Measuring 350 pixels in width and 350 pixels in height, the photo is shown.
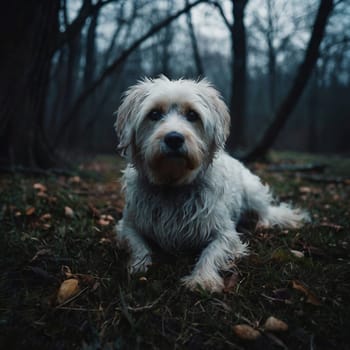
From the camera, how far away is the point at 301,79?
946 centimetres

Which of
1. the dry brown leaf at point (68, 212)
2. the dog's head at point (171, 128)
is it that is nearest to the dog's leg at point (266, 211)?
the dog's head at point (171, 128)

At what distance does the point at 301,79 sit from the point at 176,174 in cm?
798

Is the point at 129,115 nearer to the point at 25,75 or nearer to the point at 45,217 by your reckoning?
the point at 45,217

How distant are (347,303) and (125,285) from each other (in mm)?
1585

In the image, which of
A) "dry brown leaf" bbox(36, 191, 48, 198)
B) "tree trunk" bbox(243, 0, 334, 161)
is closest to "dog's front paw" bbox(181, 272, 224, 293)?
"dry brown leaf" bbox(36, 191, 48, 198)

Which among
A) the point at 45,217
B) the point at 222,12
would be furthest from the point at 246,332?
the point at 222,12

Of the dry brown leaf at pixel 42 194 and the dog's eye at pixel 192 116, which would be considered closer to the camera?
the dog's eye at pixel 192 116

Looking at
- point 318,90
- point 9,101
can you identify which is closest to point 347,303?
point 9,101

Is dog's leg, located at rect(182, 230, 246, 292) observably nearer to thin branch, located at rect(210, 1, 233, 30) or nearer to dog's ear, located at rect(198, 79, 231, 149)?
dog's ear, located at rect(198, 79, 231, 149)

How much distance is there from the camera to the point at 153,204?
3.10 metres

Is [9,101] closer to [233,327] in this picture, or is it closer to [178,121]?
[178,121]

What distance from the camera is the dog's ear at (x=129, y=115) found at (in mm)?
3084

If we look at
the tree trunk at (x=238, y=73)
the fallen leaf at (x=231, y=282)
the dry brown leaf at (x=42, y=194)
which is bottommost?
the fallen leaf at (x=231, y=282)

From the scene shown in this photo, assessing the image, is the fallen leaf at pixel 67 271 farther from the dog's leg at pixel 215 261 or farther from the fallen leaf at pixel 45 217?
the fallen leaf at pixel 45 217
